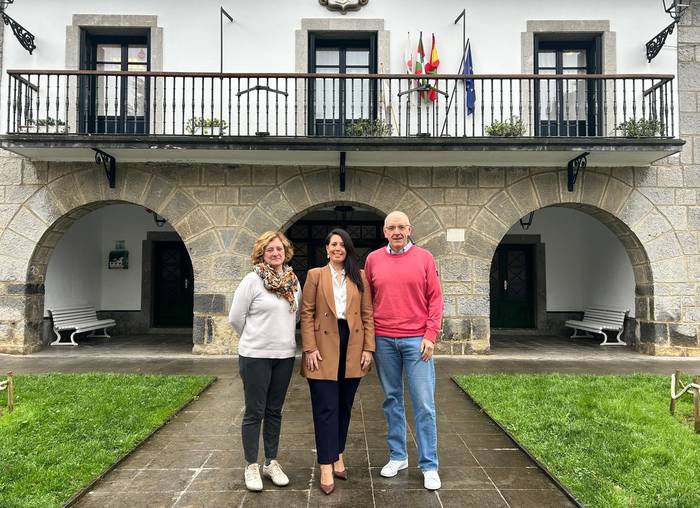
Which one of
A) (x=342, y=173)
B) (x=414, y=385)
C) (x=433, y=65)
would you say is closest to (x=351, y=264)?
(x=414, y=385)

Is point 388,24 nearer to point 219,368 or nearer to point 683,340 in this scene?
point 219,368

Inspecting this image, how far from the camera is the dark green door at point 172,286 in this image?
36.1 feet

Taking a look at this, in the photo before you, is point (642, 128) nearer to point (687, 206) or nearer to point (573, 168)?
point (573, 168)

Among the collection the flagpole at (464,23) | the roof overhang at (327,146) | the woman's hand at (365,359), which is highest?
the flagpole at (464,23)

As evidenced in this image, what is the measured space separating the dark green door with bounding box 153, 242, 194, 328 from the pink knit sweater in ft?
28.1

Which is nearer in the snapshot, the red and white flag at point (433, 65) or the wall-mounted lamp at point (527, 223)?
the red and white flag at point (433, 65)

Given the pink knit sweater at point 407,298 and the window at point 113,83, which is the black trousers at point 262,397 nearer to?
the pink knit sweater at point 407,298

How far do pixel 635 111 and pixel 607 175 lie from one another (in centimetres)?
107

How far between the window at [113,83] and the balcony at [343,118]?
0.03 meters

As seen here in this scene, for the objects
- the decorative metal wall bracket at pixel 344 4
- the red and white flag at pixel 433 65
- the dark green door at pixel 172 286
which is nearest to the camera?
the red and white flag at pixel 433 65

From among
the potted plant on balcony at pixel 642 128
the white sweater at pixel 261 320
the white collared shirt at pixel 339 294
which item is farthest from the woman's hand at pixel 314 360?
the potted plant on balcony at pixel 642 128

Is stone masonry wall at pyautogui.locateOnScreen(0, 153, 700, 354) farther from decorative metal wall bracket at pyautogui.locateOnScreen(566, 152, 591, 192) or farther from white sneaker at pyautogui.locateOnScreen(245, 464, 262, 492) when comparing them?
white sneaker at pyautogui.locateOnScreen(245, 464, 262, 492)

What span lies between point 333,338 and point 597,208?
22.0ft

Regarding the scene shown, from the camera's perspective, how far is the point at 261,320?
3.12 m
